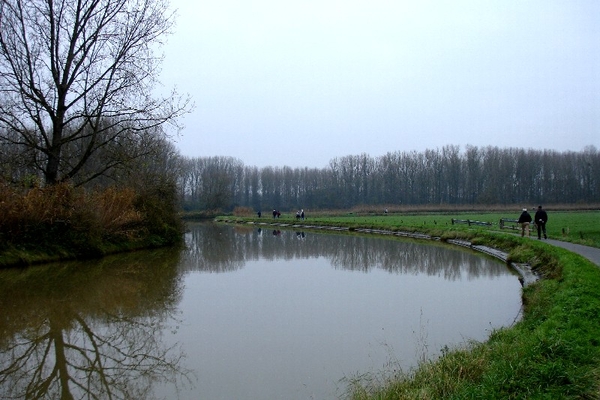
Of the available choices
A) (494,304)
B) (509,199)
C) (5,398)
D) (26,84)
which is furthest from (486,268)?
(509,199)

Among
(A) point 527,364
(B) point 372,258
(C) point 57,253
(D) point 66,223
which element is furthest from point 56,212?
(A) point 527,364

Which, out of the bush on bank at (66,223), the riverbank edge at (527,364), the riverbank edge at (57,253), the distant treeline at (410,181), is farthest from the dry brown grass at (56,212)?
the distant treeline at (410,181)

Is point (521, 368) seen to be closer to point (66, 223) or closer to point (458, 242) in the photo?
point (66, 223)

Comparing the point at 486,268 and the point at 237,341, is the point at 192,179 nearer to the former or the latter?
the point at 486,268

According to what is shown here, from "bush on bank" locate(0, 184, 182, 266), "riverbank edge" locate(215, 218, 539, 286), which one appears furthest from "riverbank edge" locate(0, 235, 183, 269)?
"riverbank edge" locate(215, 218, 539, 286)

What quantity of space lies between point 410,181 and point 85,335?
3236 inches

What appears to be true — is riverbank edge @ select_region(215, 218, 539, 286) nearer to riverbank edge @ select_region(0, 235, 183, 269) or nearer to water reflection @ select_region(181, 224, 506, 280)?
water reflection @ select_region(181, 224, 506, 280)

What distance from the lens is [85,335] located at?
734cm

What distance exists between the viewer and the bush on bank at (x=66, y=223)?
1384cm

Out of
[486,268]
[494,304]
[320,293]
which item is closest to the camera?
[494,304]

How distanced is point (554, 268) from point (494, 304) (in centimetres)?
300

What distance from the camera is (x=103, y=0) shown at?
15727 mm

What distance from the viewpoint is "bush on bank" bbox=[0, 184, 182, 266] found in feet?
45.4

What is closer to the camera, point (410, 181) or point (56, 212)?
point (56, 212)
